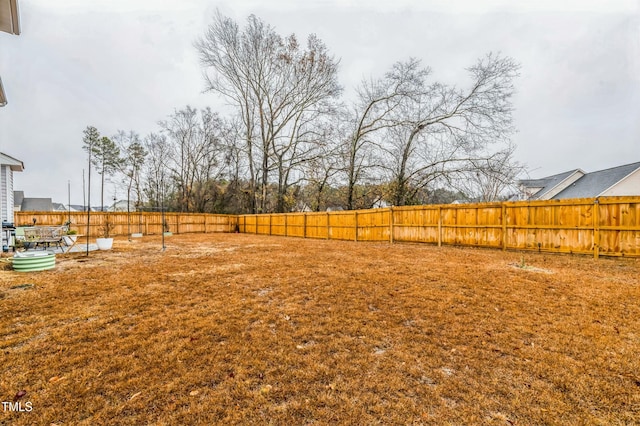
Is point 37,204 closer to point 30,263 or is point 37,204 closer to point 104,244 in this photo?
point 104,244

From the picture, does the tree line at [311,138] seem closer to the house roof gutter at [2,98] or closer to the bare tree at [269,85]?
the bare tree at [269,85]

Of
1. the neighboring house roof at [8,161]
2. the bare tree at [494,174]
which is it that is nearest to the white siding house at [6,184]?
the neighboring house roof at [8,161]

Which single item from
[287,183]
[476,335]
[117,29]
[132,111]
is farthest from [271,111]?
[476,335]

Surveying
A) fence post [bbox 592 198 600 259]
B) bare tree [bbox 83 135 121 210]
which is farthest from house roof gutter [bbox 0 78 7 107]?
bare tree [bbox 83 135 121 210]

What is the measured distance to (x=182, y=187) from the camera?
78.8ft

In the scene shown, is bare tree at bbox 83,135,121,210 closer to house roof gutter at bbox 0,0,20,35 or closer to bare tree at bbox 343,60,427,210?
bare tree at bbox 343,60,427,210

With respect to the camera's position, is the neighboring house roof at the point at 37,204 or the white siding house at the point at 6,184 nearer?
the white siding house at the point at 6,184

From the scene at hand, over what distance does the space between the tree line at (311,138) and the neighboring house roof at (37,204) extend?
14534mm

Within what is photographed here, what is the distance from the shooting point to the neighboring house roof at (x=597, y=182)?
16062mm

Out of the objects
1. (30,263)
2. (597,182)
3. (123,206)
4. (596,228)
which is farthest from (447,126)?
(123,206)

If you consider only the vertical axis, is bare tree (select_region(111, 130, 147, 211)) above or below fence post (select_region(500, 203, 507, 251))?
above

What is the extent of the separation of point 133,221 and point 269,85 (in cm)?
1320

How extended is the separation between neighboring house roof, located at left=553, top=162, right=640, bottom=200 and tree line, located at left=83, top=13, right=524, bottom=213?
719cm

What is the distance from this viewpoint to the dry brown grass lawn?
160 centimetres
